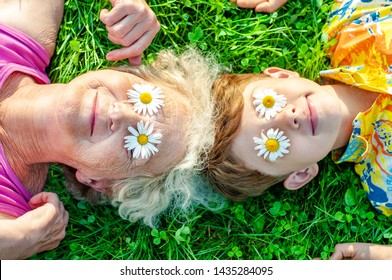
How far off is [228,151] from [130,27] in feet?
2.73

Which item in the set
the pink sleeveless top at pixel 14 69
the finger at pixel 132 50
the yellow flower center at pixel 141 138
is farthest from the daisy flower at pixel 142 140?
the pink sleeveless top at pixel 14 69

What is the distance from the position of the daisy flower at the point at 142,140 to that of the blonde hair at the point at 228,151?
1.23ft

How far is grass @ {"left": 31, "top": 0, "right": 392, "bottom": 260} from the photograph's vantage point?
307cm

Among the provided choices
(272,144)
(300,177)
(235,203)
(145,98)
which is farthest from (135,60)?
(300,177)

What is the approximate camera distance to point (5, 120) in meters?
2.82

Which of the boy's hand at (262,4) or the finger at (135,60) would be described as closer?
the finger at (135,60)

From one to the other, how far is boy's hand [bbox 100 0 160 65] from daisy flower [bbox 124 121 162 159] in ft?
1.70

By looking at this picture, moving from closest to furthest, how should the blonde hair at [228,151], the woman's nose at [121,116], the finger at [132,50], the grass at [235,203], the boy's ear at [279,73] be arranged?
the woman's nose at [121,116] < the blonde hair at [228,151] < the finger at [132,50] < the boy's ear at [279,73] < the grass at [235,203]

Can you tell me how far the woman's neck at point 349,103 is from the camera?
297 centimetres

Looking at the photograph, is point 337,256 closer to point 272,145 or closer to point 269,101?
point 272,145

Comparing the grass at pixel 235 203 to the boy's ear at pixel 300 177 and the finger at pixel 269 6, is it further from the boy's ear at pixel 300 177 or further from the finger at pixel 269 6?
the boy's ear at pixel 300 177

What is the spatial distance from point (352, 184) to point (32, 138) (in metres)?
1.86

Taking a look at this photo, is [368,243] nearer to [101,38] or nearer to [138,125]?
[138,125]

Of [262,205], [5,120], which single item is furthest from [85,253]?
[262,205]
